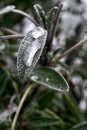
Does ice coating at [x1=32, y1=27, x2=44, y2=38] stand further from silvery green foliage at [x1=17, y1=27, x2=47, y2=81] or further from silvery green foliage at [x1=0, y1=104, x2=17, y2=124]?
silvery green foliage at [x1=0, y1=104, x2=17, y2=124]

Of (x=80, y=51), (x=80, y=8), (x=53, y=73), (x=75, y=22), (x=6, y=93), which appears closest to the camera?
(x=53, y=73)

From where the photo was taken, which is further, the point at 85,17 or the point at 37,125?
the point at 85,17

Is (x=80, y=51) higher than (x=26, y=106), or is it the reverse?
(x=80, y=51)

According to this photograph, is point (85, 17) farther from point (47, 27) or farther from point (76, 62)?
point (47, 27)

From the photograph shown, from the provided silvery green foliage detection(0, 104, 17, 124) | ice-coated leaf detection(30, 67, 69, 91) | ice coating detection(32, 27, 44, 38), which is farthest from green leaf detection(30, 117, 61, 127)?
ice coating detection(32, 27, 44, 38)

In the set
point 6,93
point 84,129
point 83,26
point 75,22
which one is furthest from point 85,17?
point 84,129

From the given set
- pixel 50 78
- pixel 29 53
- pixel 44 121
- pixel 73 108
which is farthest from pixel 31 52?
pixel 73 108

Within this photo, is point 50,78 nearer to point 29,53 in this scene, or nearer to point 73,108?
point 29,53
